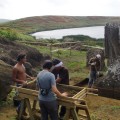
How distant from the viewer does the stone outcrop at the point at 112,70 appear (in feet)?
36.7

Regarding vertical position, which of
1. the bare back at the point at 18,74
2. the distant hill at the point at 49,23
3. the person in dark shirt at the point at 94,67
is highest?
the bare back at the point at 18,74

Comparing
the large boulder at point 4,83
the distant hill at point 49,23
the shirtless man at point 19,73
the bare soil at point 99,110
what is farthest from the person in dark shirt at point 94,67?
the distant hill at point 49,23

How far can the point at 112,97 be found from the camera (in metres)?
11.2

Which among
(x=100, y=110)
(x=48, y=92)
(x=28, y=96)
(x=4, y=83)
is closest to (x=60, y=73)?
(x=28, y=96)

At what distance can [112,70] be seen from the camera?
37.2 feet

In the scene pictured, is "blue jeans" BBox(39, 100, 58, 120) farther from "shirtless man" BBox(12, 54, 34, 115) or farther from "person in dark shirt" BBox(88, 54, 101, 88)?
"person in dark shirt" BBox(88, 54, 101, 88)

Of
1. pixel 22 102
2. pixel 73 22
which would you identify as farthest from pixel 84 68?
pixel 73 22

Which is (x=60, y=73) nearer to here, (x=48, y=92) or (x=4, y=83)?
(x=48, y=92)

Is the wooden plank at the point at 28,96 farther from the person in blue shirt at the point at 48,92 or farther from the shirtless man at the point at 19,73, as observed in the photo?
the person in blue shirt at the point at 48,92

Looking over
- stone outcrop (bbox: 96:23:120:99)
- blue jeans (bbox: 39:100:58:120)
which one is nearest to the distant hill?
stone outcrop (bbox: 96:23:120:99)

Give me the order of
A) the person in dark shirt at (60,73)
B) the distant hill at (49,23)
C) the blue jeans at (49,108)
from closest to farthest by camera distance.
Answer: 1. the blue jeans at (49,108)
2. the person in dark shirt at (60,73)
3. the distant hill at (49,23)

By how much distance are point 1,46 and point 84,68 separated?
15.9 feet

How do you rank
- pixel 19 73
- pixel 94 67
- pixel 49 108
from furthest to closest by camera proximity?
pixel 94 67
pixel 19 73
pixel 49 108

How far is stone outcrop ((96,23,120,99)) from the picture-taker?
11188 mm
